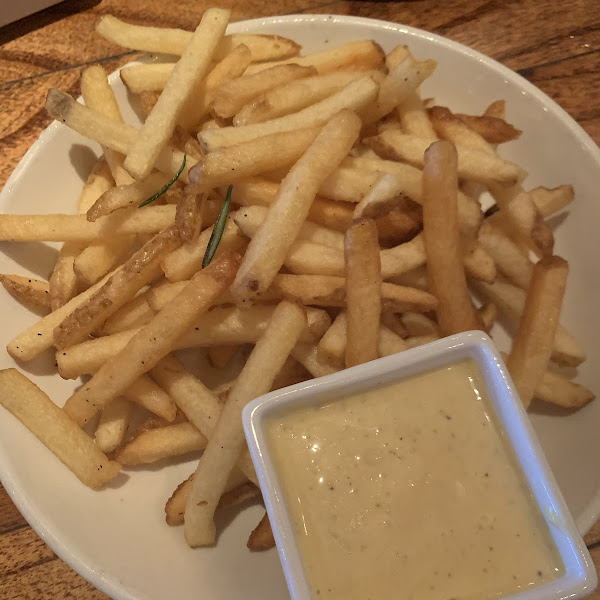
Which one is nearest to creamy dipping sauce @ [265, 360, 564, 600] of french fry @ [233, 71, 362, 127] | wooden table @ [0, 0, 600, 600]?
french fry @ [233, 71, 362, 127]

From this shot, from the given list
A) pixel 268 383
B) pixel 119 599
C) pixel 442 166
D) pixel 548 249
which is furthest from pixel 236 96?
pixel 119 599

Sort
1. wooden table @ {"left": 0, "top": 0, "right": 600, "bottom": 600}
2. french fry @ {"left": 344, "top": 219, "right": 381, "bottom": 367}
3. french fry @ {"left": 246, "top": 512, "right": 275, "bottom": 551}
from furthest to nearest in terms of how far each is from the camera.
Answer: wooden table @ {"left": 0, "top": 0, "right": 600, "bottom": 600} → french fry @ {"left": 246, "top": 512, "right": 275, "bottom": 551} → french fry @ {"left": 344, "top": 219, "right": 381, "bottom": 367}

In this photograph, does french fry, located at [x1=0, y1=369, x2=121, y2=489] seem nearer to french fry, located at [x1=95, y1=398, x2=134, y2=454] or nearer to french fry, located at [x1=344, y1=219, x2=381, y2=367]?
french fry, located at [x1=95, y1=398, x2=134, y2=454]

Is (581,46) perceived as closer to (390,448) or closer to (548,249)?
(548,249)

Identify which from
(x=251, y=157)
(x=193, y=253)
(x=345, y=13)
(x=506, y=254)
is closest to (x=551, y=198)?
(x=506, y=254)

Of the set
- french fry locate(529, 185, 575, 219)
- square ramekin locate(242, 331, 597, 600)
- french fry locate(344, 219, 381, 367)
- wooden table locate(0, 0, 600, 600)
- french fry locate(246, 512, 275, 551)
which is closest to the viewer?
square ramekin locate(242, 331, 597, 600)
